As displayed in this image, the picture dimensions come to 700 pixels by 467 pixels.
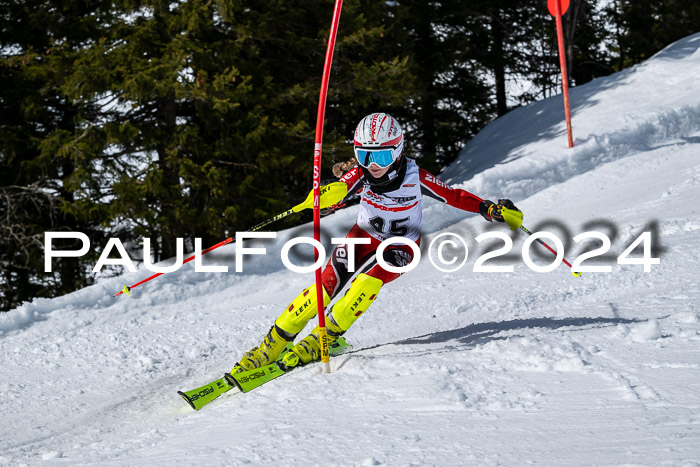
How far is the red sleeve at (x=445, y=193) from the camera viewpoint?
476 centimetres

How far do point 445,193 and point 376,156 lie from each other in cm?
69

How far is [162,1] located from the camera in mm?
11102

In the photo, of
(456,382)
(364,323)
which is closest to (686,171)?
(364,323)

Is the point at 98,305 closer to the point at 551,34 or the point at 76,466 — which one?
the point at 76,466

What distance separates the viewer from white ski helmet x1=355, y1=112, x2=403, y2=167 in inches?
172

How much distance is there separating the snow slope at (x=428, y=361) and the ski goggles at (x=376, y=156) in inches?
52.3

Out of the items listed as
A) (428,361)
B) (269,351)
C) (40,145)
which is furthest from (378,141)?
(40,145)

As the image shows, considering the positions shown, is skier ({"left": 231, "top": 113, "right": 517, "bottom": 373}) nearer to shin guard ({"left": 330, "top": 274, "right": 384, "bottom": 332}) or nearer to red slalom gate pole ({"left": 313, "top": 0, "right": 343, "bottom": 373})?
shin guard ({"left": 330, "top": 274, "right": 384, "bottom": 332})

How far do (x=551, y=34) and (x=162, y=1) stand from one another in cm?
1163

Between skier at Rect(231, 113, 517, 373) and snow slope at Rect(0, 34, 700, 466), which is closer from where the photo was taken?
snow slope at Rect(0, 34, 700, 466)
